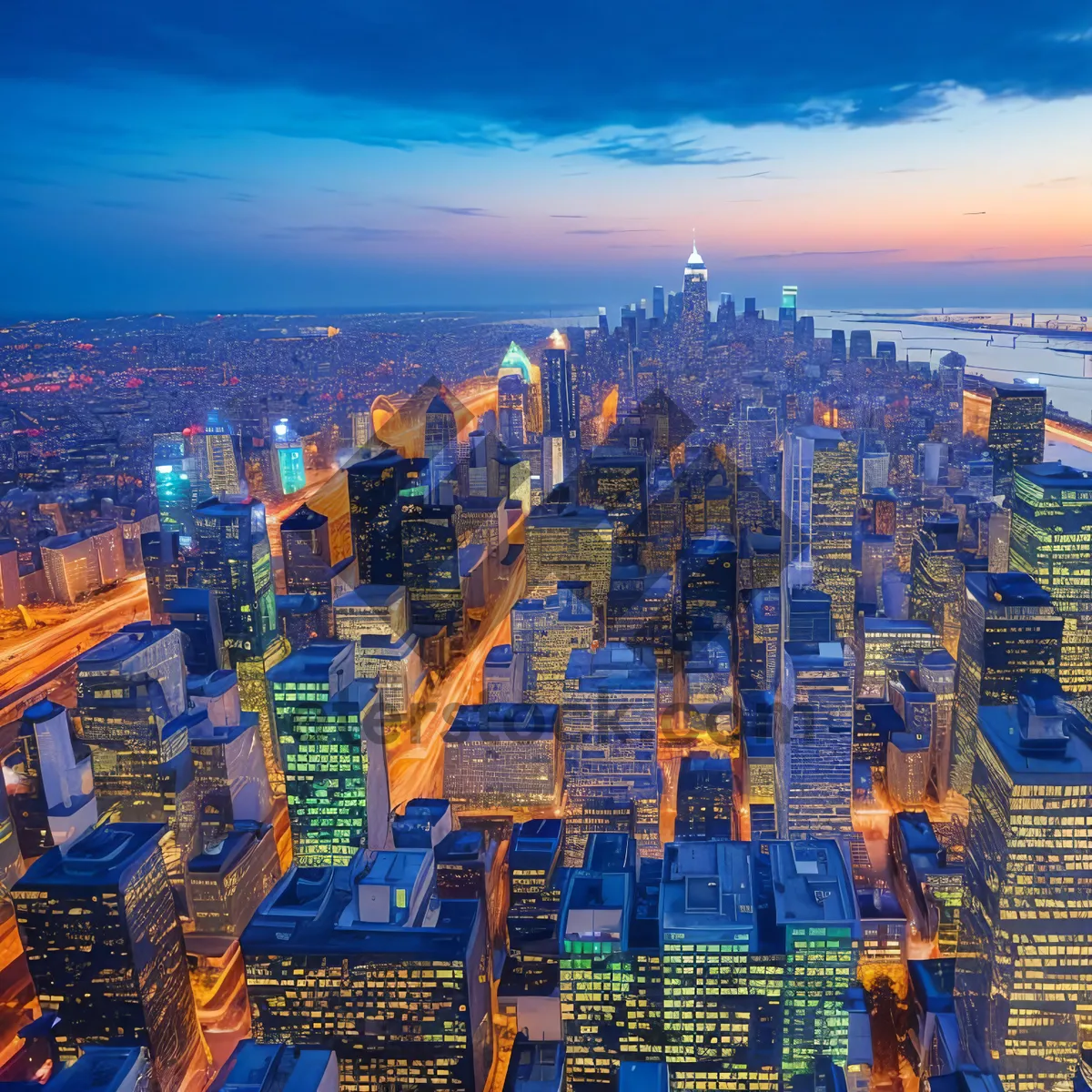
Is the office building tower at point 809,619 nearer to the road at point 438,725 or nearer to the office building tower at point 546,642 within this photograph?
the office building tower at point 546,642

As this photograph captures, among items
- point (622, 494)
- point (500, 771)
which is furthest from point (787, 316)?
point (500, 771)

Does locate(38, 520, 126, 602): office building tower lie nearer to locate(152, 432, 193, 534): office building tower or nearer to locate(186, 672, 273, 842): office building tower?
locate(152, 432, 193, 534): office building tower

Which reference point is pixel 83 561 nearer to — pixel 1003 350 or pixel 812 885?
pixel 812 885

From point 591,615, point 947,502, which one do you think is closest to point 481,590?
point 591,615

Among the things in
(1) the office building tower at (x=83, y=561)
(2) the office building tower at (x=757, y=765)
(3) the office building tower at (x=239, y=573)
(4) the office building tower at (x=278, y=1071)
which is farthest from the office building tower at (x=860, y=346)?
(4) the office building tower at (x=278, y=1071)

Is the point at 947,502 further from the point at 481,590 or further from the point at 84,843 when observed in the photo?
the point at 84,843

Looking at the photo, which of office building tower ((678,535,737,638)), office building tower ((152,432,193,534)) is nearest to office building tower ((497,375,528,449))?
office building tower ((678,535,737,638))
